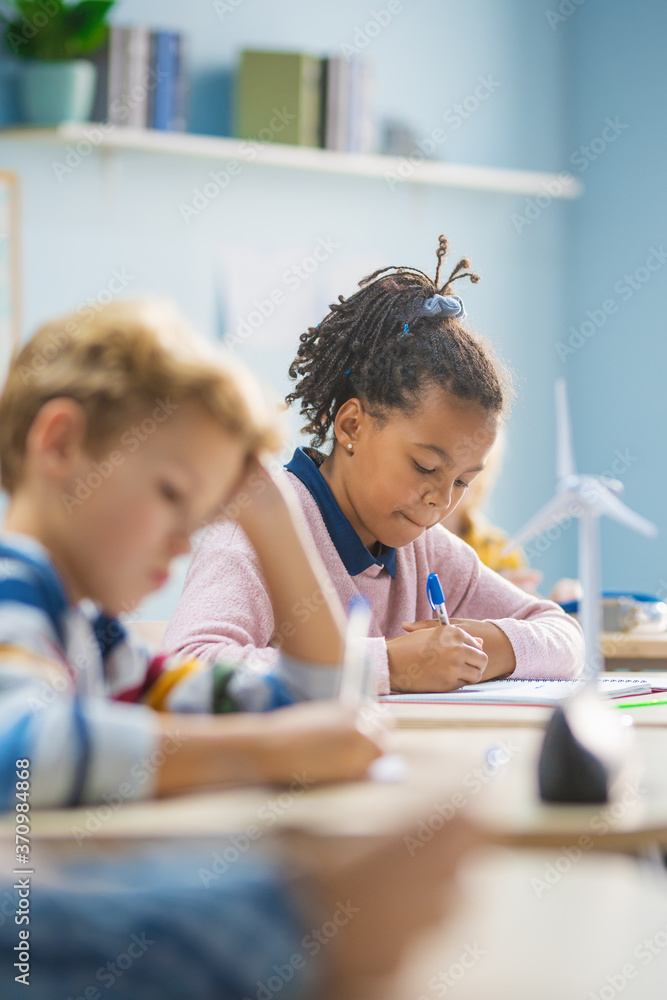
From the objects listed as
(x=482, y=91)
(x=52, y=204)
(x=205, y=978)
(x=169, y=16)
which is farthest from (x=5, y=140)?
(x=205, y=978)

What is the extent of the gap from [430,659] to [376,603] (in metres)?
0.32

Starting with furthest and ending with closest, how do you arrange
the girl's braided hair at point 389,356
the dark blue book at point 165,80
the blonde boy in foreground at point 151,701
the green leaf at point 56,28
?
the dark blue book at point 165,80 < the green leaf at point 56,28 < the girl's braided hair at point 389,356 < the blonde boy in foreground at point 151,701

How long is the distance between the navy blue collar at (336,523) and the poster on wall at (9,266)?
1679 millimetres

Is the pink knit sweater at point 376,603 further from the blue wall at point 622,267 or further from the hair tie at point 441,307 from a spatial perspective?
the blue wall at point 622,267

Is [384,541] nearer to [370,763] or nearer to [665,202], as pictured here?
[370,763]

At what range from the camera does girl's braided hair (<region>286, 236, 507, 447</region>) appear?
161 centimetres

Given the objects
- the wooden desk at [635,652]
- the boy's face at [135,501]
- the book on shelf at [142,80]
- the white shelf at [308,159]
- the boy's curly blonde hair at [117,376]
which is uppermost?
the book on shelf at [142,80]

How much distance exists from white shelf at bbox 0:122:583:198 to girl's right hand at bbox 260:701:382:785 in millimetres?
2638

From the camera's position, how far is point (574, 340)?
14.7 ft

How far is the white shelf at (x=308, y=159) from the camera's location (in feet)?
10.3

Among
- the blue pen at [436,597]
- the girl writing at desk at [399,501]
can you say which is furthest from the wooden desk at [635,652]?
the blue pen at [436,597]

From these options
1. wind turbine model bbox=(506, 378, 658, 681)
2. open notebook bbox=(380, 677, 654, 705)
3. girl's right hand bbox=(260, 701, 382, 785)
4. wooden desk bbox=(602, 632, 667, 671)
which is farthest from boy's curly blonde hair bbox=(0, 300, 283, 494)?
wooden desk bbox=(602, 632, 667, 671)

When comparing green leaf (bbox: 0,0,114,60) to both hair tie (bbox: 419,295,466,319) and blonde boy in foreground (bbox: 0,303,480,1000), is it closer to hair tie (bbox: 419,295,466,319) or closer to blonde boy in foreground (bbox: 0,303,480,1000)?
hair tie (bbox: 419,295,466,319)

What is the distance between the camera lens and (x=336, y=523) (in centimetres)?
162
